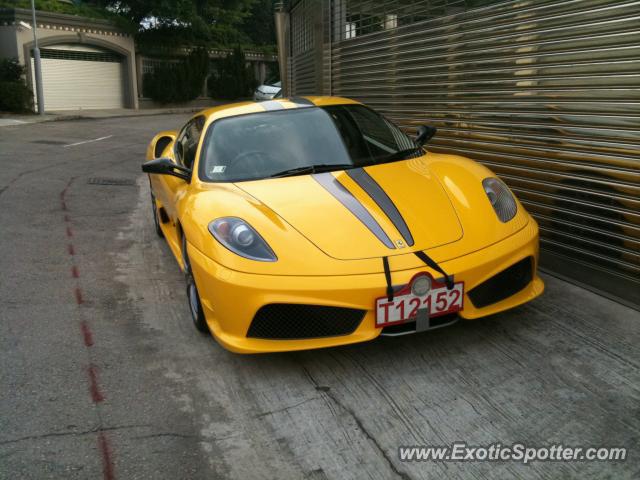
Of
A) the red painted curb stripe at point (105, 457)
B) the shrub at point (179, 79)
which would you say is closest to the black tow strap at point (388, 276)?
the red painted curb stripe at point (105, 457)

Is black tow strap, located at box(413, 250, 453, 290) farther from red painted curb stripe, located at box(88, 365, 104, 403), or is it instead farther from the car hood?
red painted curb stripe, located at box(88, 365, 104, 403)

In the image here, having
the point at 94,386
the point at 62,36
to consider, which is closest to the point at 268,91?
the point at 62,36

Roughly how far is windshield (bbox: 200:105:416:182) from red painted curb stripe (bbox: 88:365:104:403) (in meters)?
1.34

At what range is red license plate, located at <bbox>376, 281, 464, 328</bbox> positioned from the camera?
2939 millimetres

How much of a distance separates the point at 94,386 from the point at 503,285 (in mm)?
2110

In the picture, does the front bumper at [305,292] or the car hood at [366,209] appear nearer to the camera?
the front bumper at [305,292]

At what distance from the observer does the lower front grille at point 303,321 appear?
2.97 metres

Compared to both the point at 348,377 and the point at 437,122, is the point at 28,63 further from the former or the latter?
the point at 348,377

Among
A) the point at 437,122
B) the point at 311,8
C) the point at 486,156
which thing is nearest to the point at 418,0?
the point at 437,122

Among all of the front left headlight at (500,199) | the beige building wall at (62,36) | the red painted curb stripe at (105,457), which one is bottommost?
the red painted curb stripe at (105,457)

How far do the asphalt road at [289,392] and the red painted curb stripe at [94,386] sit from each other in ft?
0.04

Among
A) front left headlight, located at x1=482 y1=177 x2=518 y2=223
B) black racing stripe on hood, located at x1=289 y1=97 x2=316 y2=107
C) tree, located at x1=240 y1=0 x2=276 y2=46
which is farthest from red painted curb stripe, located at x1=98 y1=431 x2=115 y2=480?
tree, located at x1=240 y1=0 x2=276 y2=46

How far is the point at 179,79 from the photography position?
2944 cm
